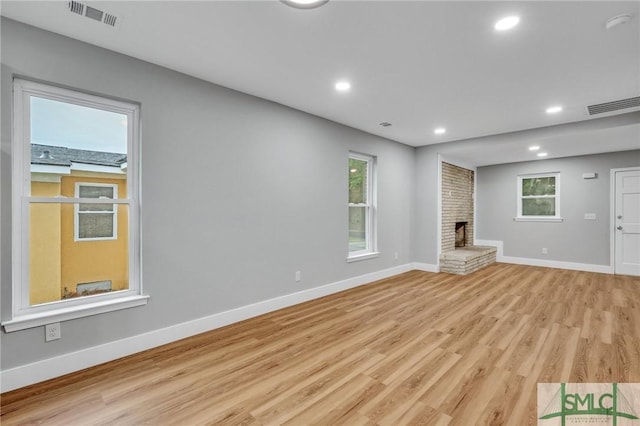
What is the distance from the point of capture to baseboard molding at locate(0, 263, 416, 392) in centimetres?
211

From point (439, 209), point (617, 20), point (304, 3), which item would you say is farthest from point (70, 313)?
point (439, 209)

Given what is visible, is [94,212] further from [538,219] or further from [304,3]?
[538,219]

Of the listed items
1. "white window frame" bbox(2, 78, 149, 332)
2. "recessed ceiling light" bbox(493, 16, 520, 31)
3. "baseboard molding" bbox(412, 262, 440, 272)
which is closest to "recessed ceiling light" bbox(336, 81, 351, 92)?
"recessed ceiling light" bbox(493, 16, 520, 31)

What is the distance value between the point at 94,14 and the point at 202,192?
157 centimetres

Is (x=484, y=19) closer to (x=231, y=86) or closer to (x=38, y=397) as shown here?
(x=231, y=86)

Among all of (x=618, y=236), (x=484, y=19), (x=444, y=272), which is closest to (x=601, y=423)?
(x=484, y=19)

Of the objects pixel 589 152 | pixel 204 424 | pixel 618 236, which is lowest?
pixel 204 424

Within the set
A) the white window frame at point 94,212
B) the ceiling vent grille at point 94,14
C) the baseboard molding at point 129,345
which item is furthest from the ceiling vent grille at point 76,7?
the baseboard molding at point 129,345

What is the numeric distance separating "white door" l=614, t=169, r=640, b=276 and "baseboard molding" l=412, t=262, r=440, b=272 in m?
3.50

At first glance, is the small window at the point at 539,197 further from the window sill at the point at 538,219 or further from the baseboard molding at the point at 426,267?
the baseboard molding at the point at 426,267

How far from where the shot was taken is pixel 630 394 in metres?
2.03

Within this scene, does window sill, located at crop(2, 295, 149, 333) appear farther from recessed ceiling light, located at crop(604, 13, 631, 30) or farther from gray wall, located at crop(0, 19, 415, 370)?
recessed ceiling light, located at crop(604, 13, 631, 30)

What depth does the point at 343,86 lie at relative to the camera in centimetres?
323

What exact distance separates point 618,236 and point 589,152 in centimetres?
174
